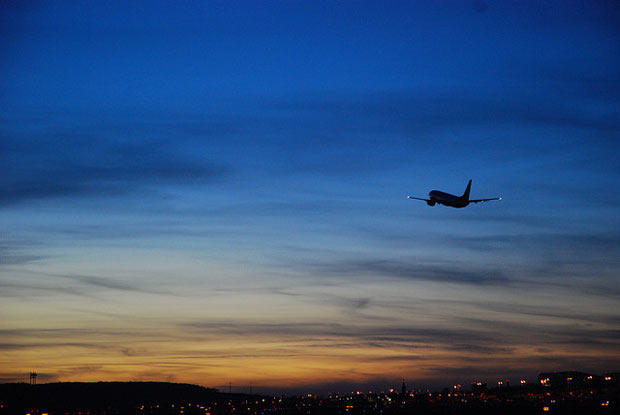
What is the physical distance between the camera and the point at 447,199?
17688 centimetres
